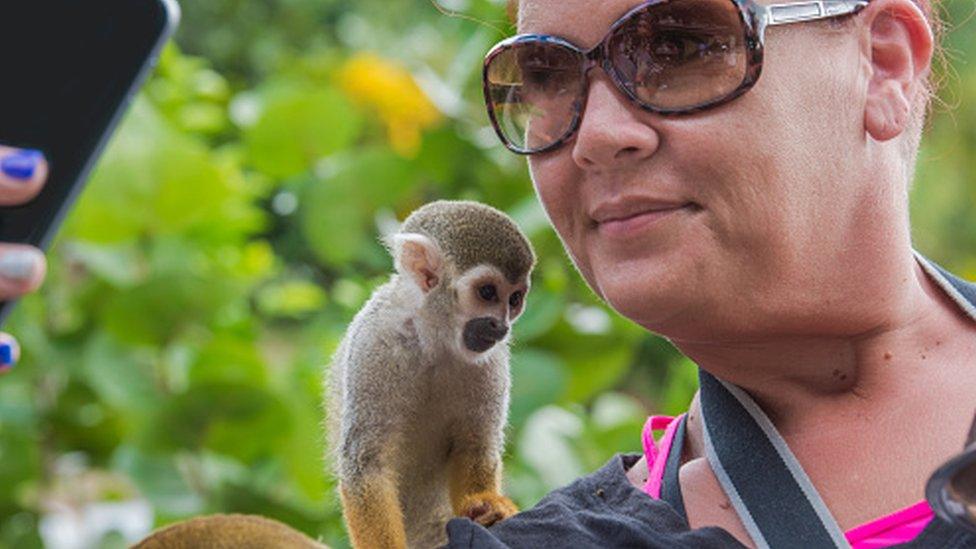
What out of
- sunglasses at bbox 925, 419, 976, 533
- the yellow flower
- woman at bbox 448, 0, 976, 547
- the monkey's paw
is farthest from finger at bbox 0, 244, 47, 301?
the yellow flower

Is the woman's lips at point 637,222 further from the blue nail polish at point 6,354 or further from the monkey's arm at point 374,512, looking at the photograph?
the blue nail polish at point 6,354

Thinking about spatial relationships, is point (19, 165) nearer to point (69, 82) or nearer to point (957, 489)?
point (69, 82)

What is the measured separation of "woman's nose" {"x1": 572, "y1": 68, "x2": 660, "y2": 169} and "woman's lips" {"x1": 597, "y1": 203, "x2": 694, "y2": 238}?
45 millimetres

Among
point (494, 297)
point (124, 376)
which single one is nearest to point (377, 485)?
point (494, 297)

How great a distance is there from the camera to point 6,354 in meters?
1.05

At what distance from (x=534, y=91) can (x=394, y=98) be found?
1.76 m

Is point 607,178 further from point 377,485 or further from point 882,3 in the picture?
point 377,485

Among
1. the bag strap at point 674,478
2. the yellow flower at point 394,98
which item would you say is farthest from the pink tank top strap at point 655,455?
the yellow flower at point 394,98

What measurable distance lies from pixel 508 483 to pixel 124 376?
2.57ft

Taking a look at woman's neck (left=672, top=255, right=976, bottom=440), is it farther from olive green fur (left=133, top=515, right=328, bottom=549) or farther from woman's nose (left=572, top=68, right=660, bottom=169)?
olive green fur (left=133, top=515, right=328, bottom=549)

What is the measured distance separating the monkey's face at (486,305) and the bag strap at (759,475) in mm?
237

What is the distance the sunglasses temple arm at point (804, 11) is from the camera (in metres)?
1.09

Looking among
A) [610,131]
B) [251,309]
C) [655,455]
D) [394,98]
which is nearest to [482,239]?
[655,455]

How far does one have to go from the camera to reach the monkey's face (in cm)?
143
